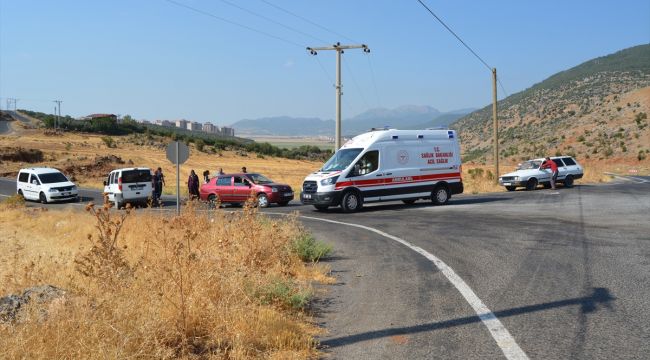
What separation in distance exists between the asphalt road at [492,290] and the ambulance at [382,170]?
4.79m

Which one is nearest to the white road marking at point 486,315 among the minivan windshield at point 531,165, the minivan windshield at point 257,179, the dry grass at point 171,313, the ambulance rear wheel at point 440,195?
the dry grass at point 171,313

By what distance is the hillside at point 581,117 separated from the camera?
7644 centimetres

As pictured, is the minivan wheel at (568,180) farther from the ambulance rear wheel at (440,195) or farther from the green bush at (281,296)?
the green bush at (281,296)

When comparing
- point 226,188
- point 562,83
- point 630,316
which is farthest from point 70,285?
point 562,83

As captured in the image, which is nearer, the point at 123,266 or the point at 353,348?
the point at 353,348

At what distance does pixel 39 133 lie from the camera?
84125 millimetres

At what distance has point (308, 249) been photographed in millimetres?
10805

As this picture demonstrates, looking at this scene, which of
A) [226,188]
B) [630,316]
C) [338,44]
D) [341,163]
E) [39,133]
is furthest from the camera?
[39,133]

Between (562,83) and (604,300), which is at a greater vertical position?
(562,83)

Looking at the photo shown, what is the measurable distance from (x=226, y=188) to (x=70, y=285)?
1936cm

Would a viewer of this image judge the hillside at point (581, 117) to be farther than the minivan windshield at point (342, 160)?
Yes

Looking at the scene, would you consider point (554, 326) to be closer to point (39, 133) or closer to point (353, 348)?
point (353, 348)

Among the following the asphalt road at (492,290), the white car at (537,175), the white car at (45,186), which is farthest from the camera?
the white car at (537,175)

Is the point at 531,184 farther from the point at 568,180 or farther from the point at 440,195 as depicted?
the point at 440,195
